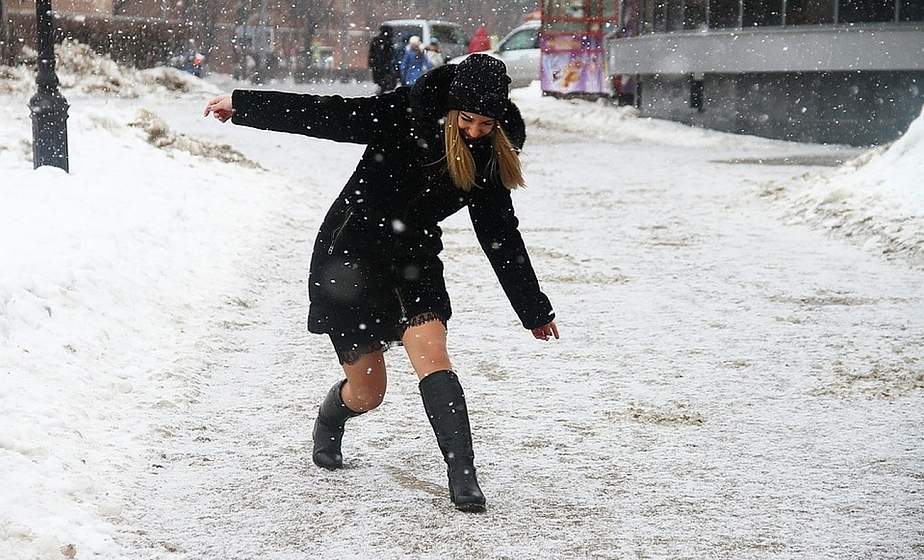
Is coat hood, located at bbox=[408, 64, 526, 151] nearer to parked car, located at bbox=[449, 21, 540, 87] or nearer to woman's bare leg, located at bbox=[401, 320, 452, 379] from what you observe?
woman's bare leg, located at bbox=[401, 320, 452, 379]

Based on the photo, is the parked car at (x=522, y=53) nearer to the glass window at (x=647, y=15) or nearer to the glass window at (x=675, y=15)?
the glass window at (x=647, y=15)

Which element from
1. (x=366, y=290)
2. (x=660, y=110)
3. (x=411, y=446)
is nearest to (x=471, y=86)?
(x=366, y=290)

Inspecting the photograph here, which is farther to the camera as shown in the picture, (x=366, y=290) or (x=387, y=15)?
(x=387, y=15)

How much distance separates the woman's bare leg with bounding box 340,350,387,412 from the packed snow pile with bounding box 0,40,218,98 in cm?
2503

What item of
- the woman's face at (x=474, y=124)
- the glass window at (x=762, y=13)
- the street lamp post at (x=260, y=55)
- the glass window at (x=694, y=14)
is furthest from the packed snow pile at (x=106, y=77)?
the woman's face at (x=474, y=124)

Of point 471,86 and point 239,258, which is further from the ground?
point 471,86

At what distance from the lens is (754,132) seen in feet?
73.4

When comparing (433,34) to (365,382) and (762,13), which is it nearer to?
(762,13)

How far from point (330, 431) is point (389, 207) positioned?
937 mm

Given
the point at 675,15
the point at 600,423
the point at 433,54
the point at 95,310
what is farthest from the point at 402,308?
the point at 433,54

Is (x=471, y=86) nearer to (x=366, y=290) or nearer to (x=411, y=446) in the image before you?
(x=366, y=290)

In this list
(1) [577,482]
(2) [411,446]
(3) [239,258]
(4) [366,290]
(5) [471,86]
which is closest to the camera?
(5) [471,86]

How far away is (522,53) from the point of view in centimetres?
3222

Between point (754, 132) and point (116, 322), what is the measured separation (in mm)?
17224
